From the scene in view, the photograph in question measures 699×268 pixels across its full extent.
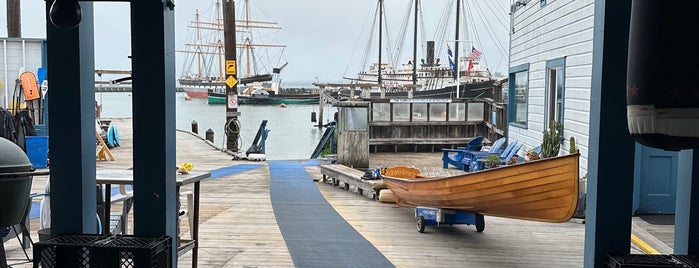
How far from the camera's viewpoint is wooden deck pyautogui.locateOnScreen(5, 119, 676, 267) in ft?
17.9

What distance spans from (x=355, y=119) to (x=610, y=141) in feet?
29.9

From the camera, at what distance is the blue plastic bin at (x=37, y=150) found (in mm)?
11188

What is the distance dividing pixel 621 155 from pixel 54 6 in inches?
103

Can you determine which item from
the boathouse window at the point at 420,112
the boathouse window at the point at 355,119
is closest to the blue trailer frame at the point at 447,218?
the boathouse window at the point at 355,119

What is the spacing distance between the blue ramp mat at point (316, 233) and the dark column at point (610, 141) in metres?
2.67

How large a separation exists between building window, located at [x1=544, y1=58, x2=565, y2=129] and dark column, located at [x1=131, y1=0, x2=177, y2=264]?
7.36 meters

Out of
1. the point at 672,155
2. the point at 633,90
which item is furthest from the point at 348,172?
the point at 633,90

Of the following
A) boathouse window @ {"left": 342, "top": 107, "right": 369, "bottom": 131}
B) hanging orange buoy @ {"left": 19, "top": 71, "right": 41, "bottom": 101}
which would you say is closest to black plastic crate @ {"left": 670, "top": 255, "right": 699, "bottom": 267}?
boathouse window @ {"left": 342, "top": 107, "right": 369, "bottom": 131}

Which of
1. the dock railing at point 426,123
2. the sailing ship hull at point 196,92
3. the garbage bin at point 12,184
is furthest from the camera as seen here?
the sailing ship hull at point 196,92

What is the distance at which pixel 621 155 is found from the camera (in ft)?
9.05

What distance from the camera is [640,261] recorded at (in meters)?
2.72

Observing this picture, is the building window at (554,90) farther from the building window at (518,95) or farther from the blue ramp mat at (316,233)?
the blue ramp mat at (316,233)

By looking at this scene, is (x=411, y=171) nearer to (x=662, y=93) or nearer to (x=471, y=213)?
(x=471, y=213)

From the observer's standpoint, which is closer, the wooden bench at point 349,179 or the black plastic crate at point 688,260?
the black plastic crate at point 688,260
